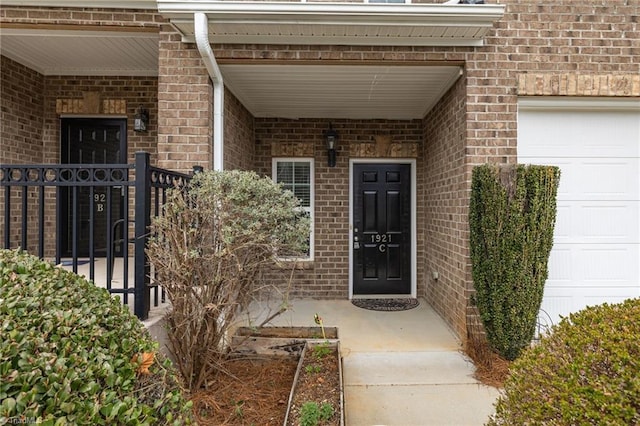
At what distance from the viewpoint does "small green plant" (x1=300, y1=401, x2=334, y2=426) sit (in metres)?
2.35

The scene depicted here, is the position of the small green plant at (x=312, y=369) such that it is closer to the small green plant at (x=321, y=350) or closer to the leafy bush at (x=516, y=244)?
the small green plant at (x=321, y=350)

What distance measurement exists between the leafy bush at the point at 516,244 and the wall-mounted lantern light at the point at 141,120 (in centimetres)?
456

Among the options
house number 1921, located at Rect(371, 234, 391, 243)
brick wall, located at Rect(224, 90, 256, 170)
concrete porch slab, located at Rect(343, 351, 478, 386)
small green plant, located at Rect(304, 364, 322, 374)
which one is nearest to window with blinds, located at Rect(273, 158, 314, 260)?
brick wall, located at Rect(224, 90, 256, 170)

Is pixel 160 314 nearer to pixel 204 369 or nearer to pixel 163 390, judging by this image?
pixel 204 369

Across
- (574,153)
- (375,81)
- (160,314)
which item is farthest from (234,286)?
(574,153)

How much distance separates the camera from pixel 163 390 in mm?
1439

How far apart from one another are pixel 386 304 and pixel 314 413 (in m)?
3.26

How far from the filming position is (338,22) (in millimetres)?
3473

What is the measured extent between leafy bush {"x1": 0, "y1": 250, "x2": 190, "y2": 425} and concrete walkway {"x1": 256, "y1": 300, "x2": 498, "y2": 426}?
178 cm

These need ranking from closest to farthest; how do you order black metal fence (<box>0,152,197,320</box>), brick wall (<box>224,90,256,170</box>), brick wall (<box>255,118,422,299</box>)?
black metal fence (<box>0,152,197,320</box>) < brick wall (<box>224,90,256,170</box>) < brick wall (<box>255,118,422,299</box>)

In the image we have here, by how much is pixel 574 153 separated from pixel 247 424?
438 cm

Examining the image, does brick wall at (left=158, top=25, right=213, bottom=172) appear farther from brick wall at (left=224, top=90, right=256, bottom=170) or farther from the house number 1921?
the house number 1921

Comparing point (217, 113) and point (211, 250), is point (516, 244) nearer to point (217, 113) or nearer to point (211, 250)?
point (211, 250)

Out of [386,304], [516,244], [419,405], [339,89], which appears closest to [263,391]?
[419,405]
